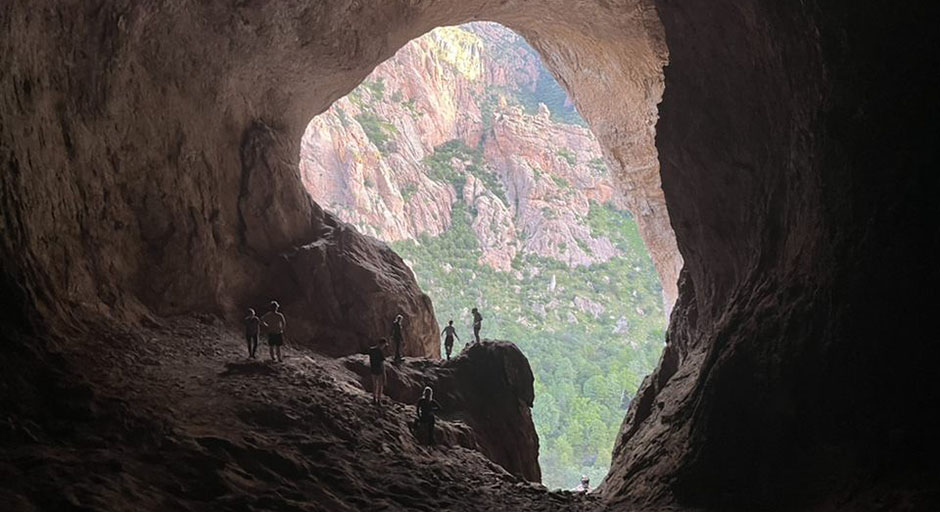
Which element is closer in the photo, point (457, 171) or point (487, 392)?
point (487, 392)

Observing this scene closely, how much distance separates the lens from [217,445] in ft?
24.4

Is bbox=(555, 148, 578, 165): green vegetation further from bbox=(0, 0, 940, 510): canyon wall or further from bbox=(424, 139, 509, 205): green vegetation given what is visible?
bbox=(0, 0, 940, 510): canyon wall

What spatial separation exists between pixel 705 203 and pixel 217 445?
325 inches

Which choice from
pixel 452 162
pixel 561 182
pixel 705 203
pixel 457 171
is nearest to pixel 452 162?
pixel 452 162

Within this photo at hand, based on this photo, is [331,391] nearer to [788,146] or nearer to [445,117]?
[788,146]

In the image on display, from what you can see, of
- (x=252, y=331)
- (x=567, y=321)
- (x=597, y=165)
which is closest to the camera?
(x=252, y=331)

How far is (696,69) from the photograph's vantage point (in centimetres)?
1067

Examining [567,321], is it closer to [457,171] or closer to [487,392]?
[457,171]

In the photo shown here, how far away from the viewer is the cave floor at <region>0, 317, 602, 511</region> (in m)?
5.88

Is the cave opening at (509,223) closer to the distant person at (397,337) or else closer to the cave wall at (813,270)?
the distant person at (397,337)

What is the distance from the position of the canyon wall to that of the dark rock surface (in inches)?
94.8

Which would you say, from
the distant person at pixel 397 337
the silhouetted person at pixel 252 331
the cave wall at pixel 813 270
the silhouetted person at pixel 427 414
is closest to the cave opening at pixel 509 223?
the distant person at pixel 397 337

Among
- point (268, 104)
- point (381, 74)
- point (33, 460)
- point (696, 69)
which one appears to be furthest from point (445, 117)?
point (33, 460)

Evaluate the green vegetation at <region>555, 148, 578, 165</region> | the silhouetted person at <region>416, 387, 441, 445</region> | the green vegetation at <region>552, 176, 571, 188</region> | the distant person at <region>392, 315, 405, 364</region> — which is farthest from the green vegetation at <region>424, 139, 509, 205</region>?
the silhouetted person at <region>416, 387, 441, 445</region>
